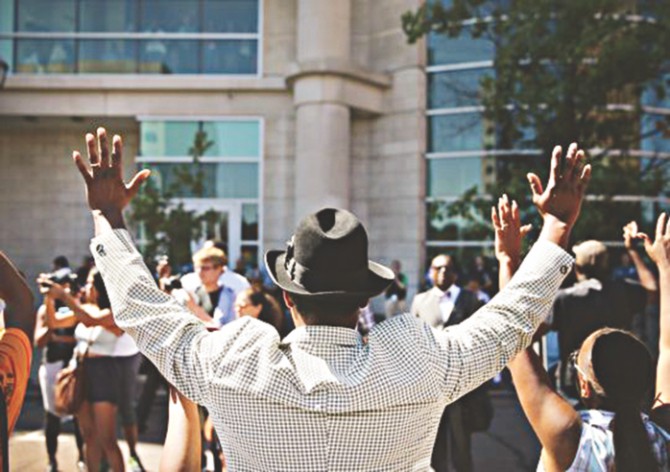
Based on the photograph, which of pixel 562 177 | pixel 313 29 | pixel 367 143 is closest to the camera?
pixel 562 177

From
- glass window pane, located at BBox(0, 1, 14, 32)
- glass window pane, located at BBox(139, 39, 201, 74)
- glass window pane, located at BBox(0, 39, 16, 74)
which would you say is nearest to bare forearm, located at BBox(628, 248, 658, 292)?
glass window pane, located at BBox(139, 39, 201, 74)

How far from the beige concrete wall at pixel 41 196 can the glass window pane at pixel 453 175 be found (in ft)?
25.9

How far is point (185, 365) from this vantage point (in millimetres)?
2027

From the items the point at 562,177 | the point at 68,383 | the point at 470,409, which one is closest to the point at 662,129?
the point at 470,409

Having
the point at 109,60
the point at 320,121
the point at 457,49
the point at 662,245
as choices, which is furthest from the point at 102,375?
the point at 109,60

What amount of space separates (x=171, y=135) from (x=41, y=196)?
13.9ft

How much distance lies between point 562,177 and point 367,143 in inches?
732

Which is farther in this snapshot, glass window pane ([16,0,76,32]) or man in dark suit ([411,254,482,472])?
glass window pane ([16,0,76,32])

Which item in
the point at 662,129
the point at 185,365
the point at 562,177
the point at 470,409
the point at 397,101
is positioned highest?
the point at 397,101

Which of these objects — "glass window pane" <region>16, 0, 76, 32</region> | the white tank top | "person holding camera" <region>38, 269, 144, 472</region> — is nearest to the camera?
"person holding camera" <region>38, 269, 144, 472</region>

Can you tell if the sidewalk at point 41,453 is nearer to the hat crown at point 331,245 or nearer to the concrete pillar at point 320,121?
the hat crown at point 331,245

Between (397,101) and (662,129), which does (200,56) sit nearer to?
(397,101)

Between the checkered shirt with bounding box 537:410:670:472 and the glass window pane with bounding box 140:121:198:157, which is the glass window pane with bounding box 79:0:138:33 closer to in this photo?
the glass window pane with bounding box 140:121:198:157

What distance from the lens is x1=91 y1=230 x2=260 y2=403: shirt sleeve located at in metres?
2.02
